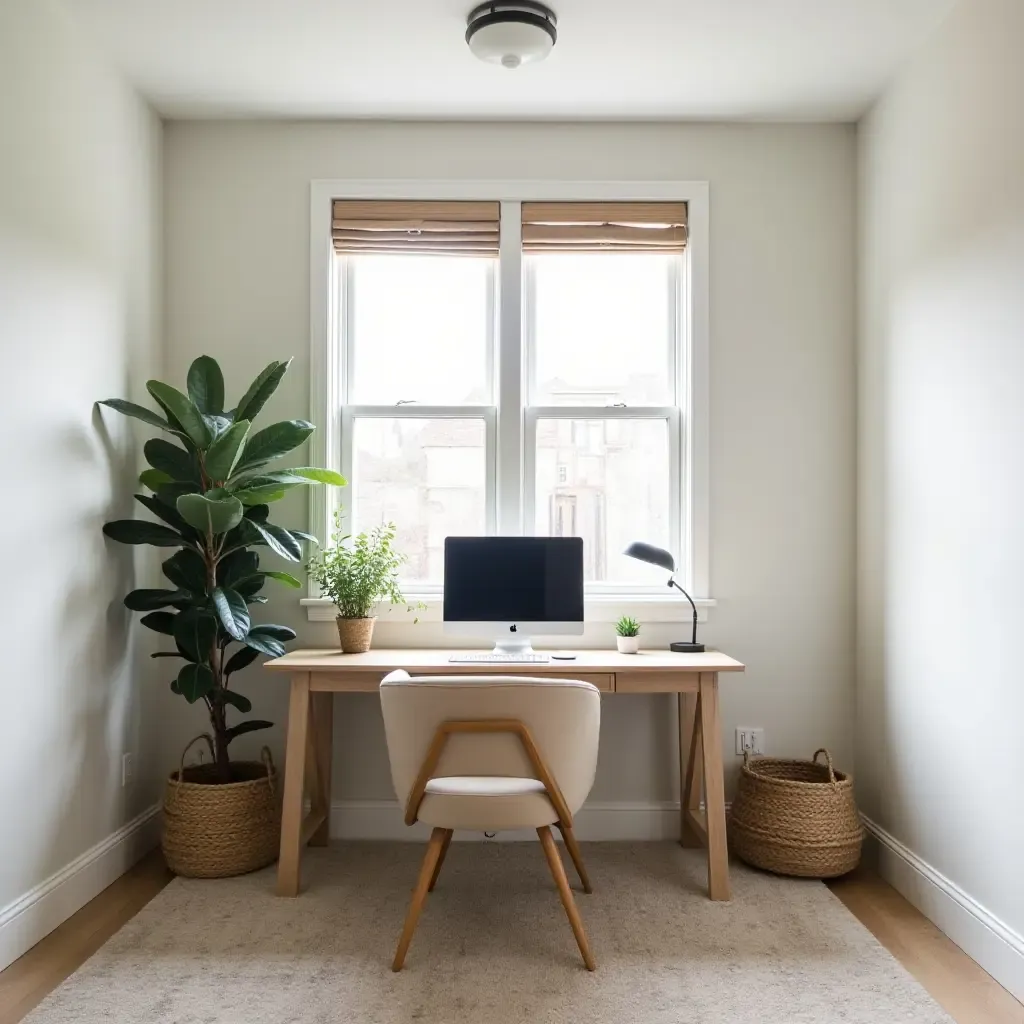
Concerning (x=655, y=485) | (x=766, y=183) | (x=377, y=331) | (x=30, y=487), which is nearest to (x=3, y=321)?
(x=30, y=487)

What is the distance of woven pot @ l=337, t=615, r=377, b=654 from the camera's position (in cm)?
338

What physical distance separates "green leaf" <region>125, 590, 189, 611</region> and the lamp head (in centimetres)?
152

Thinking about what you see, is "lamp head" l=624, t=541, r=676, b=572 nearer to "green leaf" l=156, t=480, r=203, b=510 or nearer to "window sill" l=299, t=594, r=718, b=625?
"window sill" l=299, t=594, r=718, b=625

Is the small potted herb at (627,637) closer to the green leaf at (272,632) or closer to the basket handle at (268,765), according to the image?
the green leaf at (272,632)

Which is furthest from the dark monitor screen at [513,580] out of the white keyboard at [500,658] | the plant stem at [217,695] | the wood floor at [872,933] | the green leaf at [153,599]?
the wood floor at [872,933]

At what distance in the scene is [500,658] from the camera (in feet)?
→ 10.7

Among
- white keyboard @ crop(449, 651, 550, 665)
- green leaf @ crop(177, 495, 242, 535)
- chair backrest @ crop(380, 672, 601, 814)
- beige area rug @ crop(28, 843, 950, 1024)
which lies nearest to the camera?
beige area rug @ crop(28, 843, 950, 1024)

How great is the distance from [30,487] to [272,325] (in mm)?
1266

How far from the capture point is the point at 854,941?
2.74 m

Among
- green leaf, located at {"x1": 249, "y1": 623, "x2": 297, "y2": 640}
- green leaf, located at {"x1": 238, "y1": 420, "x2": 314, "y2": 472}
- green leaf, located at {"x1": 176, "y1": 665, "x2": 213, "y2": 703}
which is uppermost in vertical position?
green leaf, located at {"x1": 238, "y1": 420, "x2": 314, "y2": 472}

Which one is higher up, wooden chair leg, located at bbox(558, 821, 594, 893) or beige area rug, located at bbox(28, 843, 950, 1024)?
wooden chair leg, located at bbox(558, 821, 594, 893)

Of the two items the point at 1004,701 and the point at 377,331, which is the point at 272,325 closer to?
the point at 377,331

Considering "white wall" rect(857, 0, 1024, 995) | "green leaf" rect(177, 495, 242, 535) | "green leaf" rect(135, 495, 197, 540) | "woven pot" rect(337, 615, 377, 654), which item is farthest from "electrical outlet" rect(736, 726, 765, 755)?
"green leaf" rect(135, 495, 197, 540)

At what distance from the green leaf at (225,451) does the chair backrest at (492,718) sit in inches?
37.9
